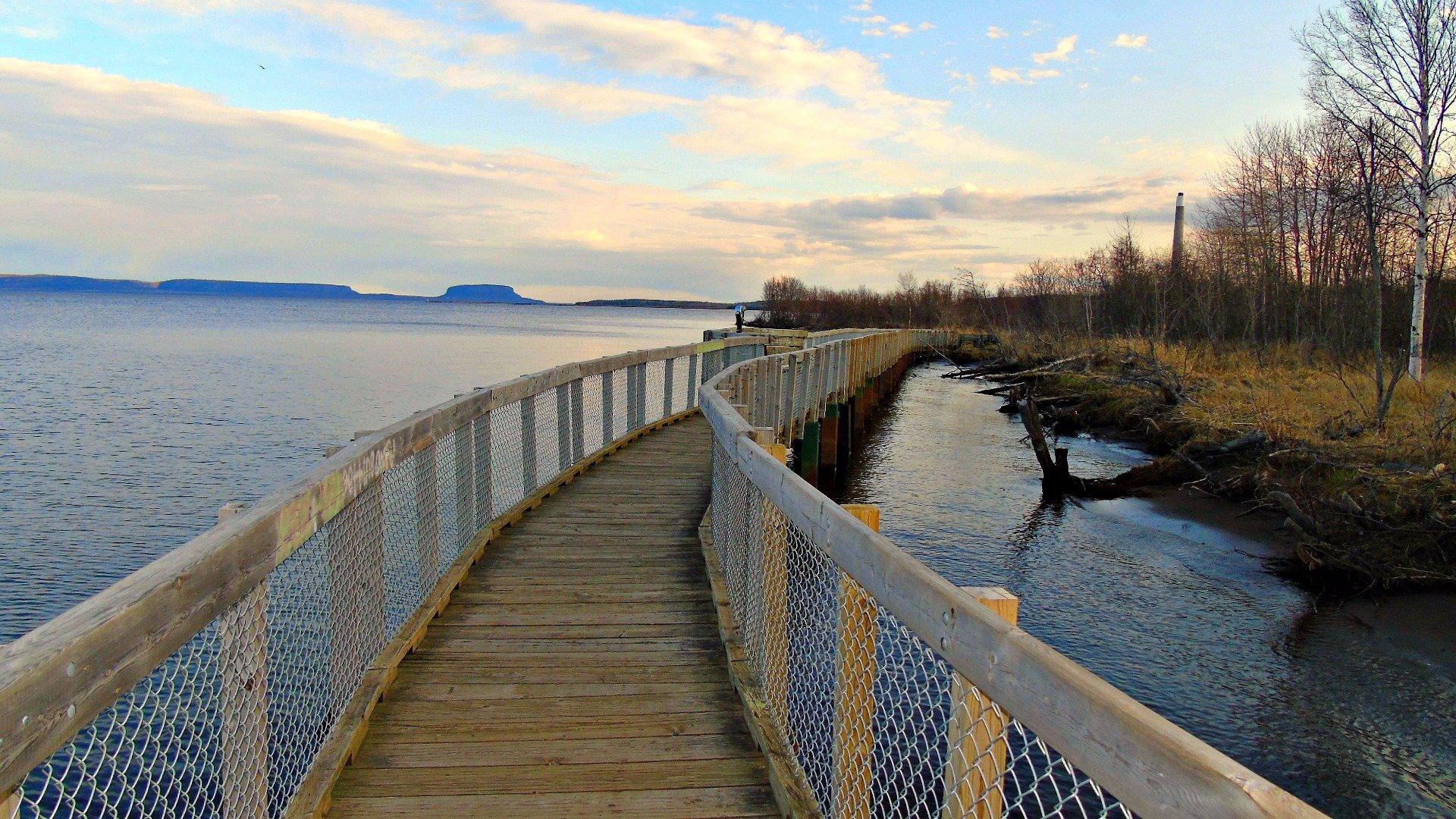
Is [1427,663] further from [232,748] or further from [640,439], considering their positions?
[232,748]

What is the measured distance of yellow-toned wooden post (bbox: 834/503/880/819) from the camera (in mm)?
3131

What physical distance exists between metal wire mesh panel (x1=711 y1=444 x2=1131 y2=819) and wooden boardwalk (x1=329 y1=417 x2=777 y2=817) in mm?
287

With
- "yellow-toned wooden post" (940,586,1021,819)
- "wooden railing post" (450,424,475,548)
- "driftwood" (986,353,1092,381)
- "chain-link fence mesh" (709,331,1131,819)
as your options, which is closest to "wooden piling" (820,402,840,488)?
"driftwood" (986,353,1092,381)

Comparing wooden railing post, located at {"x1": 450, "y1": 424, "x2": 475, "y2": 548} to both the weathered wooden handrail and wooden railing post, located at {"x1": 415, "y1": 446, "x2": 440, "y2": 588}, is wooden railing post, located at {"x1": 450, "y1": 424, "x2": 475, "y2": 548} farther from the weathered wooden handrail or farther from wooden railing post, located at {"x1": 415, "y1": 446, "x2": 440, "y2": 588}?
the weathered wooden handrail

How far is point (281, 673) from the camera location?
4.16m

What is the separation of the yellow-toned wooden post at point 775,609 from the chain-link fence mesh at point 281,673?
70.3 inches

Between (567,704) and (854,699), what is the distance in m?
1.52

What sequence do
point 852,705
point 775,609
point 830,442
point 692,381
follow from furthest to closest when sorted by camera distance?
1. point 830,442
2. point 692,381
3. point 775,609
4. point 852,705

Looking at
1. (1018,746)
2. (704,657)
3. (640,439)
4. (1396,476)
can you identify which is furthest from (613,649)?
(1396,476)

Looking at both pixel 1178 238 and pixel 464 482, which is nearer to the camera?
pixel 464 482

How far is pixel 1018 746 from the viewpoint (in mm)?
6488

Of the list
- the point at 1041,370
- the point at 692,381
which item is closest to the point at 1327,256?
the point at 1041,370

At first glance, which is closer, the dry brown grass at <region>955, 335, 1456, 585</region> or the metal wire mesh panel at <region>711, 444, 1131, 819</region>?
the metal wire mesh panel at <region>711, 444, 1131, 819</region>

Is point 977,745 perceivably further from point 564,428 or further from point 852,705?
Result: point 564,428
